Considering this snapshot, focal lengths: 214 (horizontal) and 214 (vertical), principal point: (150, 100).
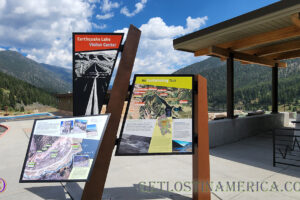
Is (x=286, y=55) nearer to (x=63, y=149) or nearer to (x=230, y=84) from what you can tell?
(x=230, y=84)

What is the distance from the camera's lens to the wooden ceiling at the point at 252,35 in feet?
15.7

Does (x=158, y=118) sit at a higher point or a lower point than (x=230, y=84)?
lower

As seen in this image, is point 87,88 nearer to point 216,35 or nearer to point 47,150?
point 47,150

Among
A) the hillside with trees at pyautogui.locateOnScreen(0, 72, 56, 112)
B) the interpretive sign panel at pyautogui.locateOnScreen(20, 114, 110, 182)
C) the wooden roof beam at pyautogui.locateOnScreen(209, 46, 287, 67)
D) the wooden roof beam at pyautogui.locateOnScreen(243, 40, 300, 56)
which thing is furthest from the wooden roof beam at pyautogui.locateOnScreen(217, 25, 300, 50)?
the hillside with trees at pyautogui.locateOnScreen(0, 72, 56, 112)

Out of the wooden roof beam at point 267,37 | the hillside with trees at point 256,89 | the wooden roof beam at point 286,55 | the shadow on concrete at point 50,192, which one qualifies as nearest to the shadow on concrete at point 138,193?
the shadow on concrete at point 50,192

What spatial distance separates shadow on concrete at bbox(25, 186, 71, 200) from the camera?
12.1 ft

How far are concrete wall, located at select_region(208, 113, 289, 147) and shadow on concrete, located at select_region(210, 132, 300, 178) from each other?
0.23 metres

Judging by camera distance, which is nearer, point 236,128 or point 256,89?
point 236,128

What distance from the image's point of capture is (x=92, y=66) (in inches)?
123

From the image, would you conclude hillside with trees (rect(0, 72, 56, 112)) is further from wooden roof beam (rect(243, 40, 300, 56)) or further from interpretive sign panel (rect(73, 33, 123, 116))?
interpretive sign panel (rect(73, 33, 123, 116))

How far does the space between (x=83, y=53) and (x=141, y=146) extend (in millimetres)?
1574

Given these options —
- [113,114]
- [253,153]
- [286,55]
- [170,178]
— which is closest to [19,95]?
[286,55]

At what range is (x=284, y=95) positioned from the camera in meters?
59.1

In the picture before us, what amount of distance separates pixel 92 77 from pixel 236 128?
21.9 ft
